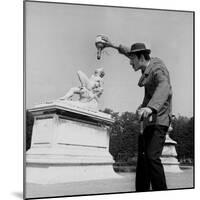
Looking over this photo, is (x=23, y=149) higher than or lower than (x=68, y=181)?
higher

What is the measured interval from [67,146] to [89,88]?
0.63 metres

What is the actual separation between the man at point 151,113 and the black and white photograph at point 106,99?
0.03 feet

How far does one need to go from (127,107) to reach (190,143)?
0.90 meters

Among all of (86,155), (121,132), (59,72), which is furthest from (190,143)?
(59,72)

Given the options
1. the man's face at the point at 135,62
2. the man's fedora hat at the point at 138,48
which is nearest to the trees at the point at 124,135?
the man's face at the point at 135,62

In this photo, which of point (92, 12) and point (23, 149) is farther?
point (92, 12)

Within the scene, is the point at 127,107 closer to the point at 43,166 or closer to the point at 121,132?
the point at 121,132

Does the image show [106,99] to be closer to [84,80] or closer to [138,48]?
[84,80]

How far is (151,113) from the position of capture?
548 centimetres

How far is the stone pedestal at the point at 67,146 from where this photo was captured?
16.7 ft

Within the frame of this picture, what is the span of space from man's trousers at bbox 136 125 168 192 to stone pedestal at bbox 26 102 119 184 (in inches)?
11.8

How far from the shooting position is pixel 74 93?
5.29 m

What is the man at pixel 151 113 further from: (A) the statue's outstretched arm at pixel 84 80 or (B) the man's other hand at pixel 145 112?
(A) the statue's outstretched arm at pixel 84 80

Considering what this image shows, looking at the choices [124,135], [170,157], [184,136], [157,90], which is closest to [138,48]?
[157,90]
